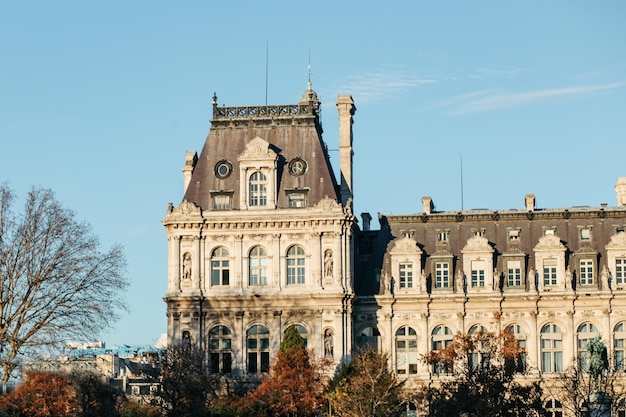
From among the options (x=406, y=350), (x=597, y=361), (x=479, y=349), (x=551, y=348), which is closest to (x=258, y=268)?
(x=406, y=350)

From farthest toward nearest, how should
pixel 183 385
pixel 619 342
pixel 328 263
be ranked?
1. pixel 619 342
2. pixel 328 263
3. pixel 183 385

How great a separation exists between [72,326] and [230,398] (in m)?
21.1

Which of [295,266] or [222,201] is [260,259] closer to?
[295,266]

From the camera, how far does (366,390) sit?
83.6m

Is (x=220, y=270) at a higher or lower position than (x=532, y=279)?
higher

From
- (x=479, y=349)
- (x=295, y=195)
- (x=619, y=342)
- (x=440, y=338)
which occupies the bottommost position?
(x=479, y=349)

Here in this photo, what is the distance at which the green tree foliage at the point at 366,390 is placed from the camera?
82750 millimetres

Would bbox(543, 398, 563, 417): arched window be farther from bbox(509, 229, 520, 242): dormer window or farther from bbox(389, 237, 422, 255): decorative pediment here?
bbox(389, 237, 422, 255): decorative pediment

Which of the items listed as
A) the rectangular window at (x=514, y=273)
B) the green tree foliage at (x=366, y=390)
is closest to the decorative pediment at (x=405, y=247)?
the rectangular window at (x=514, y=273)

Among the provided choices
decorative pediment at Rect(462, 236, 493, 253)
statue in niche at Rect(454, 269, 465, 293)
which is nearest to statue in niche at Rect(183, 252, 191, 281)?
statue in niche at Rect(454, 269, 465, 293)

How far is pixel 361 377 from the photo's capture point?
8481cm

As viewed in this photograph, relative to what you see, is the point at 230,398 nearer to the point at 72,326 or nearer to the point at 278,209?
the point at 278,209

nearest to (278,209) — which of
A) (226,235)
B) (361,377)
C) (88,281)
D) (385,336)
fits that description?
(226,235)

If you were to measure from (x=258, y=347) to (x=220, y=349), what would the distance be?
8.24 ft
